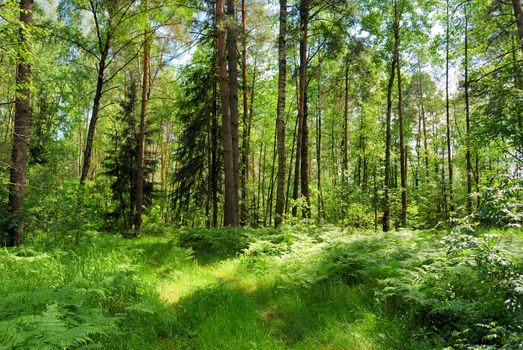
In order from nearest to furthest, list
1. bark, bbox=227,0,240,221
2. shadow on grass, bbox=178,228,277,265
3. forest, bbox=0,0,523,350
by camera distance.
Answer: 1. forest, bbox=0,0,523,350
2. shadow on grass, bbox=178,228,277,265
3. bark, bbox=227,0,240,221

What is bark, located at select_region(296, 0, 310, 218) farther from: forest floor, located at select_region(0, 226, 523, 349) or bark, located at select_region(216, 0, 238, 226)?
forest floor, located at select_region(0, 226, 523, 349)

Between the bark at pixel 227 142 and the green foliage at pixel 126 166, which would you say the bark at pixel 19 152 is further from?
the green foliage at pixel 126 166

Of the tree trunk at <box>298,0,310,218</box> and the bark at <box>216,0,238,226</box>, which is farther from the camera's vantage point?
the tree trunk at <box>298,0,310,218</box>

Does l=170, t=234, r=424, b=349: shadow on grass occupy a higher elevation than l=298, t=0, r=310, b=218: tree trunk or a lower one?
lower

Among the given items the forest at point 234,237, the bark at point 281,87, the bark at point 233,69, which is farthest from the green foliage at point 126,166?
the bark at point 281,87

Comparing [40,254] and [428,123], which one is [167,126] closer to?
[428,123]

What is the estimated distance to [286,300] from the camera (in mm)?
4891

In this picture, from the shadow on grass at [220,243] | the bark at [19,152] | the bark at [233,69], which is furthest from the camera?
the bark at [233,69]

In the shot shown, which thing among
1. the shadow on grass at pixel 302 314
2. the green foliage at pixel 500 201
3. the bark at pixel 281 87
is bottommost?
the shadow on grass at pixel 302 314

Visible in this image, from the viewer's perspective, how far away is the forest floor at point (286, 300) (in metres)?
3.22

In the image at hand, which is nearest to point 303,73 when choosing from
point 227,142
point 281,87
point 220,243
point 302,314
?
point 281,87

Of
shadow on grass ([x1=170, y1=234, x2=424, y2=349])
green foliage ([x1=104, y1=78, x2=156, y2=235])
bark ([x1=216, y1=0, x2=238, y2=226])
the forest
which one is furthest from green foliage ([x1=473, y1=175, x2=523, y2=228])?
green foliage ([x1=104, y1=78, x2=156, y2=235])

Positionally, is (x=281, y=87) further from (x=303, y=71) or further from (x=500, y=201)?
(x=500, y=201)

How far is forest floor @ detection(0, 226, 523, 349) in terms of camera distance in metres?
3.22
